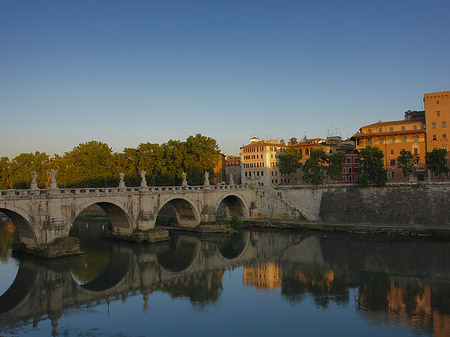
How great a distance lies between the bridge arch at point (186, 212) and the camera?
47.5 meters

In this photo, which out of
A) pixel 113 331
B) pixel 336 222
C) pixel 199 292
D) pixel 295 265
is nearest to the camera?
pixel 113 331

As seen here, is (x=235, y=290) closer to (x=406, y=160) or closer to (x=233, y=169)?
(x=406, y=160)

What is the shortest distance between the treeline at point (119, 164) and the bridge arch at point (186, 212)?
10.7 metres

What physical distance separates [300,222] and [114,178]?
107 ft

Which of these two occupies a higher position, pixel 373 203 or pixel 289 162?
pixel 289 162

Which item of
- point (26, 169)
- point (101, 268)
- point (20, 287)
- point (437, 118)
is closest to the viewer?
point (20, 287)

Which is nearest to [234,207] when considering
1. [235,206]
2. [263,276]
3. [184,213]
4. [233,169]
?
[235,206]

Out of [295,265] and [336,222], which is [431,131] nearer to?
[336,222]

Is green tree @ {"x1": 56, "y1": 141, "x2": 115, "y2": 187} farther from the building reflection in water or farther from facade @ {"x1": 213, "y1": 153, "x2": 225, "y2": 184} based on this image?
the building reflection in water

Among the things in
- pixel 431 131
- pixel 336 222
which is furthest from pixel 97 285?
pixel 431 131

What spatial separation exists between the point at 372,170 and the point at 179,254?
26.9 meters

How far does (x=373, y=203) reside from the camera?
157 ft

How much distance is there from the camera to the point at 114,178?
6538 centimetres

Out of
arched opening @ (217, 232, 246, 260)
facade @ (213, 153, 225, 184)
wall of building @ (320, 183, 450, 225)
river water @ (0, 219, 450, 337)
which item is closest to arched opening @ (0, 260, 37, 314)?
river water @ (0, 219, 450, 337)
